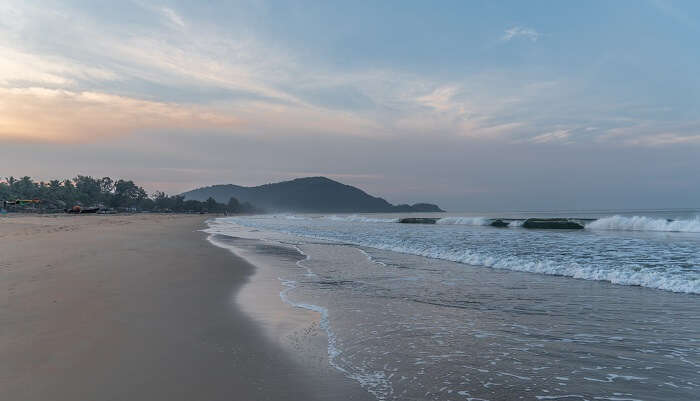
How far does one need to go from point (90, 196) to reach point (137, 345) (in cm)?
15358

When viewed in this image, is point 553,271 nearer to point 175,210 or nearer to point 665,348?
point 665,348

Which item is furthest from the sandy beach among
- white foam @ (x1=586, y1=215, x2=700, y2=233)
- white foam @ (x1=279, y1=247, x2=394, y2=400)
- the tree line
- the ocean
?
the tree line

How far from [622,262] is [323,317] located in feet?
34.9

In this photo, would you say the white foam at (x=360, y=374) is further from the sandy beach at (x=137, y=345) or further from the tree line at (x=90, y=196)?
the tree line at (x=90, y=196)

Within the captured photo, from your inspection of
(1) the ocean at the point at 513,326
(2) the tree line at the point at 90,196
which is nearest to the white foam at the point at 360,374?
(1) the ocean at the point at 513,326

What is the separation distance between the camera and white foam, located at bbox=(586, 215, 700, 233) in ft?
96.8

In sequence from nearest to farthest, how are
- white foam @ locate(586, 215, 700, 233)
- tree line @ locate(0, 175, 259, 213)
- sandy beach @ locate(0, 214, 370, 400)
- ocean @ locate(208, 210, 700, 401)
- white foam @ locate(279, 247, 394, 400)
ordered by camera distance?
sandy beach @ locate(0, 214, 370, 400) < white foam @ locate(279, 247, 394, 400) < ocean @ locate(208, 210, 700, 401) < white foam @ locate(586, 215, 700, 233) < tree line @ locate(0, 175, 259, 213)

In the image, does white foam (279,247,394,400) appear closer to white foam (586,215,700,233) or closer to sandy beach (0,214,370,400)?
sandy beach (0,214,370,400)

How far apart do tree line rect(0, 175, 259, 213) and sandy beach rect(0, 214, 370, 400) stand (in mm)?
114390

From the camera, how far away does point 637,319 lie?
6500 mm

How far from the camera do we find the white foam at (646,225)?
29.5 meters

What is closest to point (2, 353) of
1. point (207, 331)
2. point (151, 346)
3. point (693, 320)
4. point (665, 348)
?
point (151, 346)

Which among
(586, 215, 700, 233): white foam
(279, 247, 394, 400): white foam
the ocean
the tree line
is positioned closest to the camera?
(279, 247, 394, 400): white foam

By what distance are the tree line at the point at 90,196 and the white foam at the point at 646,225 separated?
118002mm
